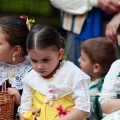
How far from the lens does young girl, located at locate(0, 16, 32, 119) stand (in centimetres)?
455

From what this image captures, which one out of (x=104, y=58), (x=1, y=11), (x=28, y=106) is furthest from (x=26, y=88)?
(x=1, y=11)

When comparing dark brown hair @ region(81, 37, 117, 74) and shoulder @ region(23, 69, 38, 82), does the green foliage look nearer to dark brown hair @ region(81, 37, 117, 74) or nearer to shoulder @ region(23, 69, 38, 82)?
dark brown hair @ region(81, 37, 117, 74)

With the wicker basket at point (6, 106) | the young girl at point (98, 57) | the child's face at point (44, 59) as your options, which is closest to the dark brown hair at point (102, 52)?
the young girl at point (98, 57)

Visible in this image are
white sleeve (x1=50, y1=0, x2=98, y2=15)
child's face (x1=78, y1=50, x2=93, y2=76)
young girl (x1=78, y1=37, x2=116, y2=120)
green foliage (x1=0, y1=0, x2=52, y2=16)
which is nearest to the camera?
young girl (x1=78, y1=37, x2=116, y2=120)

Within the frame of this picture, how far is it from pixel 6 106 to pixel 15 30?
2.23 ft

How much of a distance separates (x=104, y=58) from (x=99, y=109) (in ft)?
1.83

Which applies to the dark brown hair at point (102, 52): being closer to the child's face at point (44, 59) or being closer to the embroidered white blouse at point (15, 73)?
the embroidered white blouse at point (15, 73)

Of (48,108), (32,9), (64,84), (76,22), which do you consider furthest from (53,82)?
(32,9)

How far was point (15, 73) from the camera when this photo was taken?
4617 mm

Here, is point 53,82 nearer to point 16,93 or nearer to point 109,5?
point 16,93

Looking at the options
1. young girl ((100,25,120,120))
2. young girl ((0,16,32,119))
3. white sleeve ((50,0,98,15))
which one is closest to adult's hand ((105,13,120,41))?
white sleeve ((50,0,98,15))

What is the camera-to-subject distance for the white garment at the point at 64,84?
161 inches

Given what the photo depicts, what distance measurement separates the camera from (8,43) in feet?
14.9

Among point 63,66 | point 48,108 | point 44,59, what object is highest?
point 44,59
